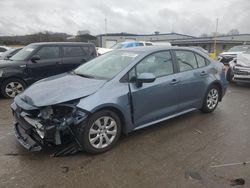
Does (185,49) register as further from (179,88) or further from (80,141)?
(80,141)

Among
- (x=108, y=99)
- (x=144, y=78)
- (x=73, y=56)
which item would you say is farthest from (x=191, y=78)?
(x=73, y=56)

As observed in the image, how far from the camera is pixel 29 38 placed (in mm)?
39625

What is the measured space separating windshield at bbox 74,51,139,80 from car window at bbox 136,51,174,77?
22 cm

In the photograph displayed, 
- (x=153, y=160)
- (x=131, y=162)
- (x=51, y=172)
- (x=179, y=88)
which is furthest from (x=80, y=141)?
(x=179, y=88)

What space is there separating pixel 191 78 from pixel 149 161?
215cm

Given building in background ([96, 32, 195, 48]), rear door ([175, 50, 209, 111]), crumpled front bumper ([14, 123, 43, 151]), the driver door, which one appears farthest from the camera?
building in background ([96, 32, 195, 48])

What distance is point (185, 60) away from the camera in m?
5.05

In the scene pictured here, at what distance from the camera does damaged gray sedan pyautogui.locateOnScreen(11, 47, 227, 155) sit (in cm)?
344

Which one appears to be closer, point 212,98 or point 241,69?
point 212,98

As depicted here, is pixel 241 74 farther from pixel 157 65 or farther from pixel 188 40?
pixel 188 40

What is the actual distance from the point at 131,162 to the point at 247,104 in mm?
4626

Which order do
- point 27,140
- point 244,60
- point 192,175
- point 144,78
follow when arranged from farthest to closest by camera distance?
point 244,60
point 144,78
point 27,140
point 192,175

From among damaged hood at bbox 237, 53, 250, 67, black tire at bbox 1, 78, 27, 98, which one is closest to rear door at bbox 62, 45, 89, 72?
black tire at bbox 1, 78, 27, 98

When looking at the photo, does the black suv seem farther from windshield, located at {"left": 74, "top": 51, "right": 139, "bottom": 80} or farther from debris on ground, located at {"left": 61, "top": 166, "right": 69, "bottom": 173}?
debris on ground, located at {"left": 61, "top": 166, "right": 69, "bottom": 173}
